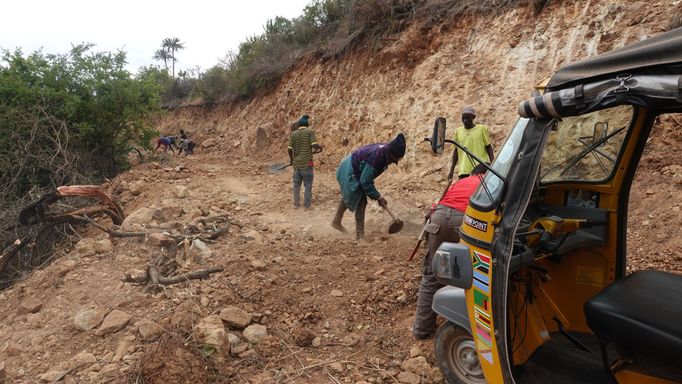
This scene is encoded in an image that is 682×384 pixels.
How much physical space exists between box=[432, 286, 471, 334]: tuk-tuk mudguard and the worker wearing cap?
272cm

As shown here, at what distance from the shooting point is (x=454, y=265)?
2.42 metres

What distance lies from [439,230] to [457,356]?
88 centimetres

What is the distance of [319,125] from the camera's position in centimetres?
1293

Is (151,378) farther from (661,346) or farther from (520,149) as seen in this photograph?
(661,346)

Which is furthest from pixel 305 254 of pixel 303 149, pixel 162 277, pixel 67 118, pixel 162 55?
pixel 162 55

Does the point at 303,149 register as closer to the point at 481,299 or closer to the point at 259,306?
the point at 259,306

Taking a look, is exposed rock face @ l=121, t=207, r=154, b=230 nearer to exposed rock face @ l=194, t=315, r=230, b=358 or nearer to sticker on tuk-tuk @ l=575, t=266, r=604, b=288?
exposed rock face @ l=194, t=315, r=230, b=358

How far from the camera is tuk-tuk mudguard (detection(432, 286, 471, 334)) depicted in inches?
102

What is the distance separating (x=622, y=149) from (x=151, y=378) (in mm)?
3389

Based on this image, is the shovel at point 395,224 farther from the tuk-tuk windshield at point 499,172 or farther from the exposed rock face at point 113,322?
the tuk-tuk windshield at point 499,172

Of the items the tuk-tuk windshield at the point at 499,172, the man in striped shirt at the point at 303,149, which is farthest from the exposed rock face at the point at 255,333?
the man in striped shirt at the point at 303,149

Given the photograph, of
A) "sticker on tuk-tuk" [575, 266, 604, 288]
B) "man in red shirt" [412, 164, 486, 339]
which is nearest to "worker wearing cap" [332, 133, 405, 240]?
"man in red shirt" [412, 164, 486, 339]

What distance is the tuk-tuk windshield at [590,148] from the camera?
9.21 ft

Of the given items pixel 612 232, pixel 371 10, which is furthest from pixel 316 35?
pixel 612 232
